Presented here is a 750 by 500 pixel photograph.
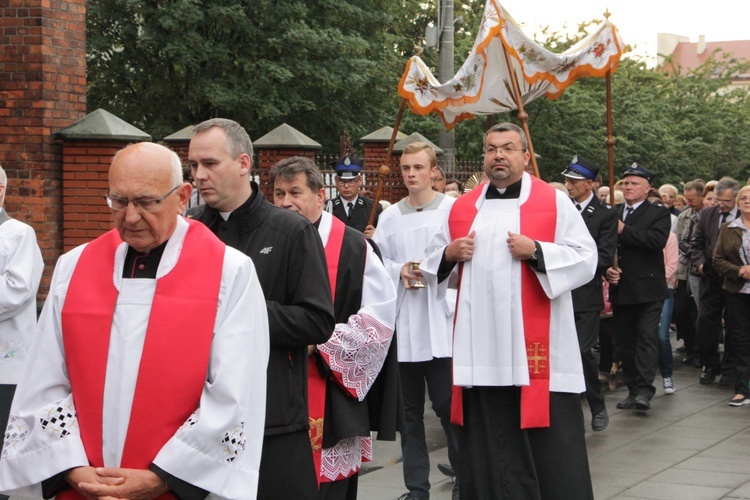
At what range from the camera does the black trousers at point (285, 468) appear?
423cm

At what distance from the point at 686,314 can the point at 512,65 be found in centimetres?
624

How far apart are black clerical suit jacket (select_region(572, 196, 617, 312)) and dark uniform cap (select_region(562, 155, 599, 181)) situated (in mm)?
238

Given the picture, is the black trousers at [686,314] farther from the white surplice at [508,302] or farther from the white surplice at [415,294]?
the white surplice at [508,302]

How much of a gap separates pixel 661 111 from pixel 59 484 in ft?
108

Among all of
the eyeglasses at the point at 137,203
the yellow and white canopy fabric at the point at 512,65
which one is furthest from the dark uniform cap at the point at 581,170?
the eyeglasses at the point at 137,203

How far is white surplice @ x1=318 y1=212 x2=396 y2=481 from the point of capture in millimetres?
5125

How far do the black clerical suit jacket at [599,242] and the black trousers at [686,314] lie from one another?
487 cm

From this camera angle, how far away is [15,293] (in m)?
6.16

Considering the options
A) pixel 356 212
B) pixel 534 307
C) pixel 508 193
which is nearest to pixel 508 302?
pixel 534 307

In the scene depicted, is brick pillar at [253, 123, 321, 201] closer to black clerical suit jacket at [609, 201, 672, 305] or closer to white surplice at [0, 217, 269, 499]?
black clerical suit jacket at [609, 201, 672, 305]

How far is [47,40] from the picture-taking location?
10.2 m

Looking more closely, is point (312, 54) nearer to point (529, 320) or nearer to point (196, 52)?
point (196, 52)

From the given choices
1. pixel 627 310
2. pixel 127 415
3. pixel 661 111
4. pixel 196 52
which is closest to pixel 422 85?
pixel 627 310

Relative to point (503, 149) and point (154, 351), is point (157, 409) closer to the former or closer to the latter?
point (154, 351)
